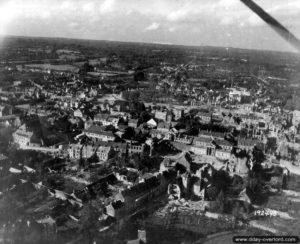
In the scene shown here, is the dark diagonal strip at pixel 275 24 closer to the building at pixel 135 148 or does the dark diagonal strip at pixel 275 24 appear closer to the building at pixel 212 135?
the building at pixel 135 148

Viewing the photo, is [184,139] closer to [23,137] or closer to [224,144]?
[224,144]

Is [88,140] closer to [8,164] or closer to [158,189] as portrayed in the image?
[8,164]

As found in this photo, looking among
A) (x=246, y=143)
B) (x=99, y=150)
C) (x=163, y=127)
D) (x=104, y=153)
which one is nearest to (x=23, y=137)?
(x=99, y=150)

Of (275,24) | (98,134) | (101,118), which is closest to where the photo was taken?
(275,24)

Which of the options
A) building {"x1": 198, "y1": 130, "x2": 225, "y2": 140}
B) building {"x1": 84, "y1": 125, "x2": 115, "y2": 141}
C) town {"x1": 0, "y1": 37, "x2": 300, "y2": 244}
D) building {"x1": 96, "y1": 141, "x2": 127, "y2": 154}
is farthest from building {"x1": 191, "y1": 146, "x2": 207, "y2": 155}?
building {"x1": 84, "y1": 125, "x2": 115, "y2": 141}

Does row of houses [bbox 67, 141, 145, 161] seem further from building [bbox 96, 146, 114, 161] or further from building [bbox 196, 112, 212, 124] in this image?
building [bbox 196, 112, 212, 124]

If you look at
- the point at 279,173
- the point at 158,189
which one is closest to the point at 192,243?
the point at 158,189
